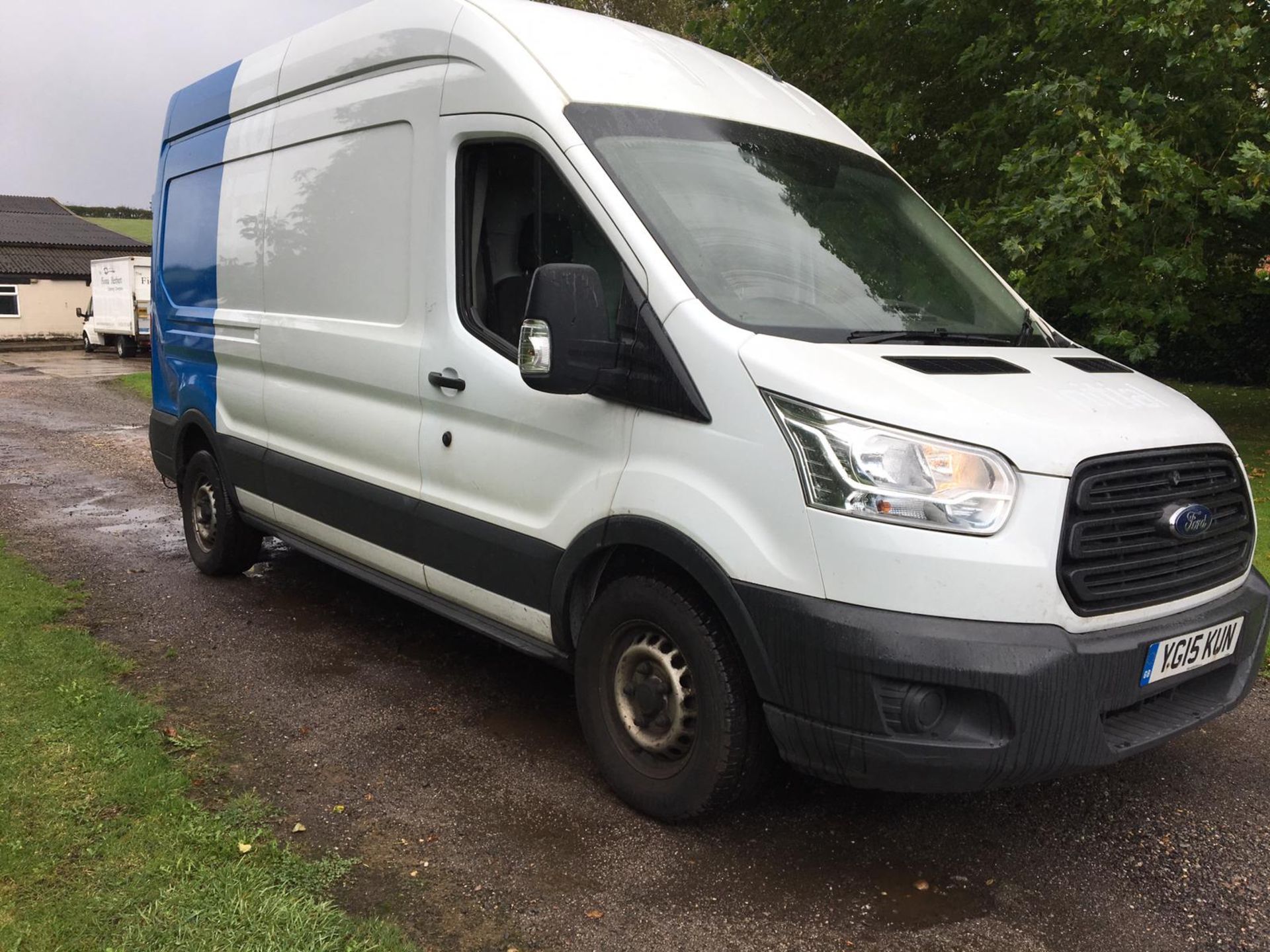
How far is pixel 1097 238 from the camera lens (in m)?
9.26

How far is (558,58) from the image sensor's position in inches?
149

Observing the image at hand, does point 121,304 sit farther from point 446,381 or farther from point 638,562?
point 638,562

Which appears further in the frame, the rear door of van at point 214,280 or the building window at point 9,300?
the building window at point 9,300

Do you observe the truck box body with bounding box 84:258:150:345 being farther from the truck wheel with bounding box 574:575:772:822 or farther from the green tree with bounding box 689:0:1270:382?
the truck wheel with bounding box 574:575:772:822

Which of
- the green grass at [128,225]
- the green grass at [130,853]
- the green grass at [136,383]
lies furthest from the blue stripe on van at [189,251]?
the green grass at [128,225]

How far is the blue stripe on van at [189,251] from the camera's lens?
6094 mm

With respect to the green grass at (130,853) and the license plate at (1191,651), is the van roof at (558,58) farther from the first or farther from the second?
the green grass at (130,853)

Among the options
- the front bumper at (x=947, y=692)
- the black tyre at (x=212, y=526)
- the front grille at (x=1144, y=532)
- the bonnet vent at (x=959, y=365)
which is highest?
the bonnet vent at (x=959, y=365)

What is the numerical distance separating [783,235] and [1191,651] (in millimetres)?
1803

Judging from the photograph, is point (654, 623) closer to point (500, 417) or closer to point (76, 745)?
point (500, 417)

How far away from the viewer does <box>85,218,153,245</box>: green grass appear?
207ft

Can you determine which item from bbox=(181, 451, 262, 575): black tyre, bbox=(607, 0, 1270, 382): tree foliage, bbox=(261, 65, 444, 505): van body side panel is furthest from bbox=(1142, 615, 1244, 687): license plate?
bbox=(607, 0, 1270, 382): tree foliage

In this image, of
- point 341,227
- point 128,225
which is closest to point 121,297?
point 341,227

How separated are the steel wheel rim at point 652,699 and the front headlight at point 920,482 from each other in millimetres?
834
